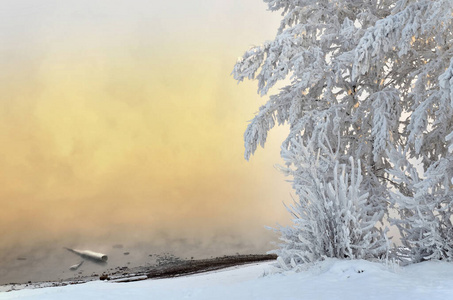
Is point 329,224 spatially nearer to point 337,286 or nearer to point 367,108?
point 337,286

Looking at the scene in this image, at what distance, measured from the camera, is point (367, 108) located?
993cm

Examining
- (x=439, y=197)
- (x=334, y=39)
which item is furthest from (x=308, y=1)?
(x=439, y=197)

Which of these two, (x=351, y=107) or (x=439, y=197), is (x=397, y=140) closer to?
(x=351, y=107)

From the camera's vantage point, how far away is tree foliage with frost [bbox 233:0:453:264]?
6059 millimetres

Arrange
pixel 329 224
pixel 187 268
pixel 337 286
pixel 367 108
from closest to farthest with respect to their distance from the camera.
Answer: pixel 337 286 → pixel 329 224 → pixel 367 108 → pixel 187 268

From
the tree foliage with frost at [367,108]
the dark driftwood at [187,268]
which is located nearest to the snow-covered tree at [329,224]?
the tree foliage with frost at [367,108]

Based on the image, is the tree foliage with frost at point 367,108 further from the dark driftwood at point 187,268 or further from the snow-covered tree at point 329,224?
the dark driftwood at point 187,268

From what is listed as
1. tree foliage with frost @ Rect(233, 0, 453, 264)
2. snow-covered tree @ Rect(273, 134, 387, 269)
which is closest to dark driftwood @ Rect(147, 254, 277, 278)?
tree foliage with frost @ Rect(233, 0, 453, 264)

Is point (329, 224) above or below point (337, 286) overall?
above

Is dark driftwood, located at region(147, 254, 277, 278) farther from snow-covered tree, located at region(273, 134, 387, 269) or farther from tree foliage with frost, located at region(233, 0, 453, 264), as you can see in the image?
snow-covered tree, located at region(273, 134, 387, 269)

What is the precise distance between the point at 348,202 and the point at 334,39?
6.75 m

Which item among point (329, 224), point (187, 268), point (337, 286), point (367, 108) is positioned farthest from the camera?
point (187, 268)

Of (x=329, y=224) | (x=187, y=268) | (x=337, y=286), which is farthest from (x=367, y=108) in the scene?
(x=187, y=268)

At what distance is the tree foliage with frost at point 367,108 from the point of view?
6.06 meters
